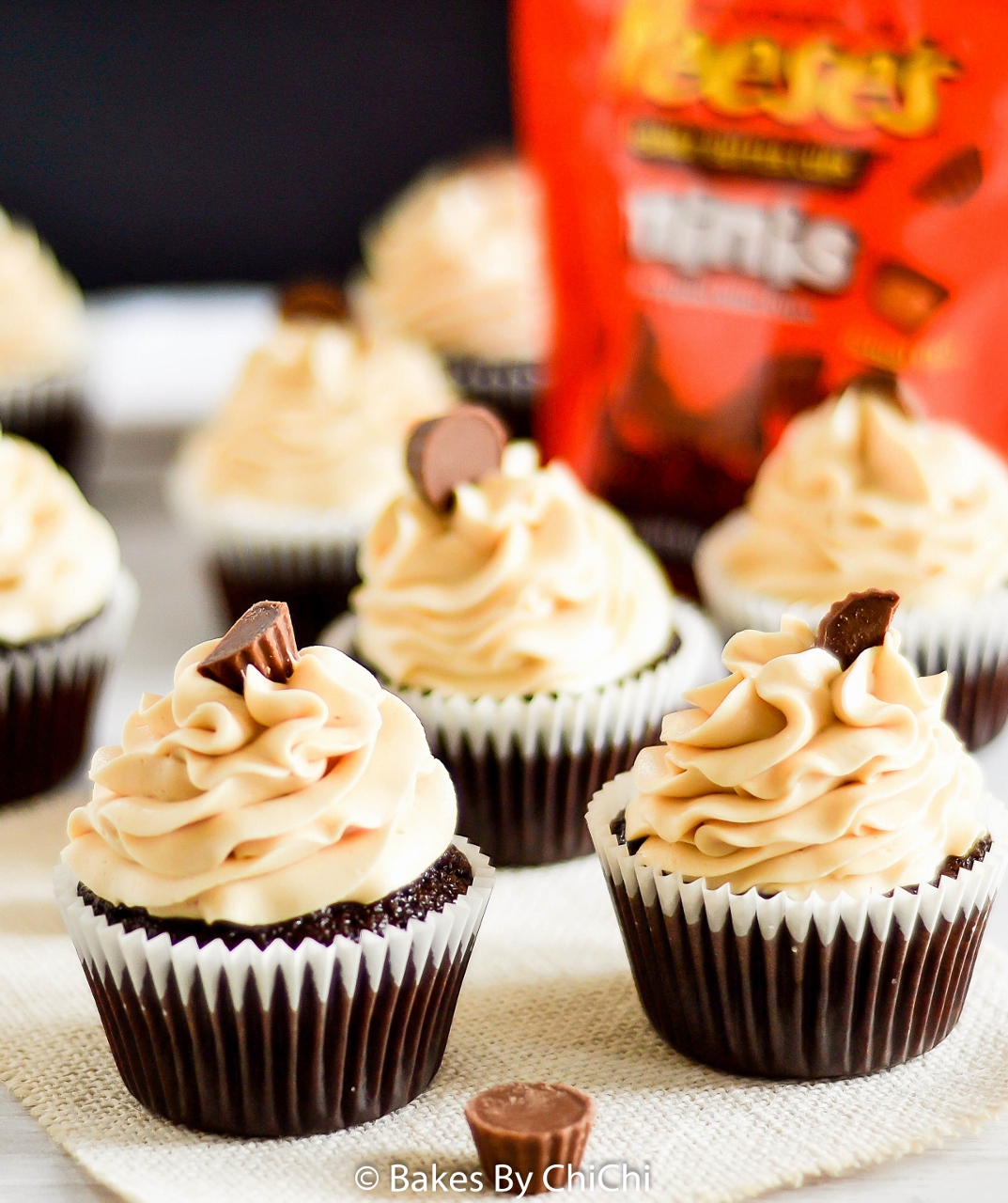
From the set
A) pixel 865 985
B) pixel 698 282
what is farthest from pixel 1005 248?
pixel 865 985

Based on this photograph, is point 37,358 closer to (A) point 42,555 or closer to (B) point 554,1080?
(A) point 42,555

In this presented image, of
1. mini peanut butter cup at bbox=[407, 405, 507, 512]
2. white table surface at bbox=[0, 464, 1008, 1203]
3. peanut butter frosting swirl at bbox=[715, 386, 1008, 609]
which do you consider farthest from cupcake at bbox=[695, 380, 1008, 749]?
mini peanut butter cup at bbox=[407, 405, 507, 512]

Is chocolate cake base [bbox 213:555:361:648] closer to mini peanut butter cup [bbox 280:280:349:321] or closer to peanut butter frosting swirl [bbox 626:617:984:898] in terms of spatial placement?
mini peanut butter cup [bbox 280:280:349:321]

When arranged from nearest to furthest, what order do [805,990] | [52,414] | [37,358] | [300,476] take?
[805,990], [300,476], [52,414], [37,358]

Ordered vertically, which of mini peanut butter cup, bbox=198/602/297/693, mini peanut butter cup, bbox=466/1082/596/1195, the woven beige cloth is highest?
mini peanut butter cup, bbox=198/602/297/693

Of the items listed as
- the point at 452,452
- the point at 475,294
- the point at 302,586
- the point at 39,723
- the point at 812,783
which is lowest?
the point at 302,586

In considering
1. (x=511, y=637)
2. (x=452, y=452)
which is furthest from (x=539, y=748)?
(x=452, y=452)

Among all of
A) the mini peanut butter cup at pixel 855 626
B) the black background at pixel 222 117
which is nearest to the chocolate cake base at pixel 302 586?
the mini peanut butter cup at pixel 855 626
